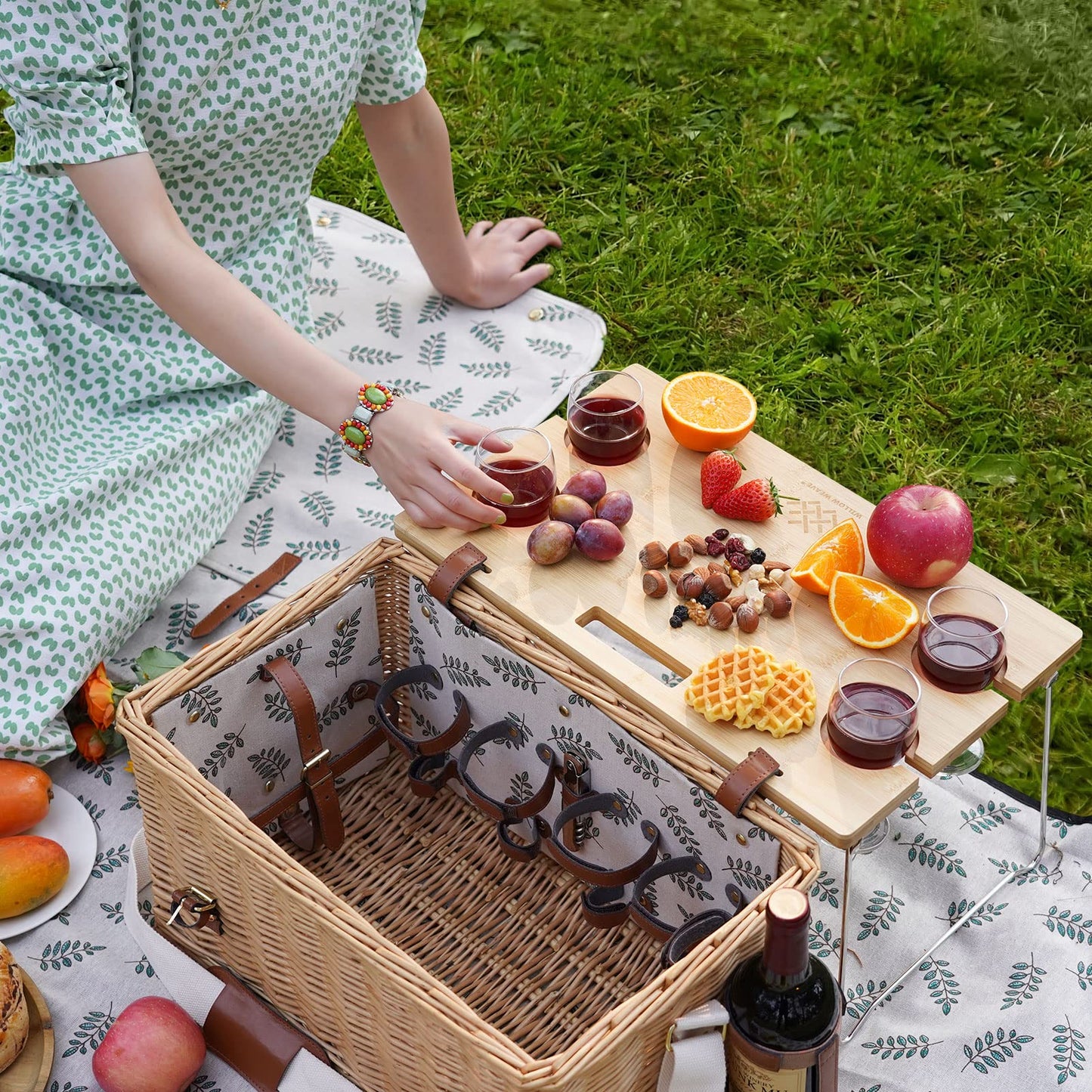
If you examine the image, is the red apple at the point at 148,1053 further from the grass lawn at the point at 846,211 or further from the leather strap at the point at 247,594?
the grass lawn at the point at 846,211

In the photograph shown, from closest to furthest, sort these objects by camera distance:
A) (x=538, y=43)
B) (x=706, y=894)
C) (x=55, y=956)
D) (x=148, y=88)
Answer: (x=706, y=894), (x=55, y=956), (x=148, y=88), (x=538, y=43)

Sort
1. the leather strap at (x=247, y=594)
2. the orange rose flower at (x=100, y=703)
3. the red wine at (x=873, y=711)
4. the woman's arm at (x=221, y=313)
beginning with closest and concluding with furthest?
→ 1. the red wine at (x=873, y=711)
2. the woman's arm at (x=221, y=313)
3. the orange rose flower at (x=100, y=703)
4. the leather strap at (x=247, y=594)

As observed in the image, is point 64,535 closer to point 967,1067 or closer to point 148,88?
point 148,88

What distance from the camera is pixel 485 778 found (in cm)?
203

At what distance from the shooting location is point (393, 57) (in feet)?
8.11

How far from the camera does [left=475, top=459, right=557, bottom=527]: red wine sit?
6.23 feet

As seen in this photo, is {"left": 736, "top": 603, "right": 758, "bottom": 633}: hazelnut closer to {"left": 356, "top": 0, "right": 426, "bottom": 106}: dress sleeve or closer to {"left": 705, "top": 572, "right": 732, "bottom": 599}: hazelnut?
{"left": 705, "top": 572, "right": 732, "bottom": 599}: hazelnut

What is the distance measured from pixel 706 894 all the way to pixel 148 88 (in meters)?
1.50

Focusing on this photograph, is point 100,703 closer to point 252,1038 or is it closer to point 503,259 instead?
→ point 252,1038

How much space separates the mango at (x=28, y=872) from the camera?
1951mm

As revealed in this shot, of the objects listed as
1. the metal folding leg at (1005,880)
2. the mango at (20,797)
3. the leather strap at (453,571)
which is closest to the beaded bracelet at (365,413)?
the leather strap at (453,571)

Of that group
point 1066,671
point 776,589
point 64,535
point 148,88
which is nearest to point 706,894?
point 776,589

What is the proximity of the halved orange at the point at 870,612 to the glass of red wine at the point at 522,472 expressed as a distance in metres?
0.43

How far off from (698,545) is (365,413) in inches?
21.4
